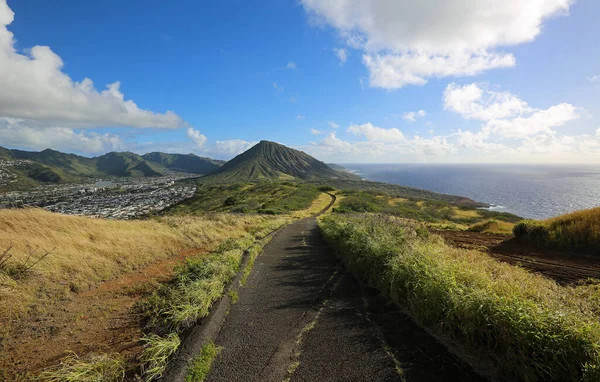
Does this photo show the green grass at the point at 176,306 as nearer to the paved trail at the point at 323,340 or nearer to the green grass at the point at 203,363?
the green grass at the point at 203,363

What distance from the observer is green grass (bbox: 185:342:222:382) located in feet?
14.4

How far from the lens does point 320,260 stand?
11.8 m

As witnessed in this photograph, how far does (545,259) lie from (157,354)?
14.2 m

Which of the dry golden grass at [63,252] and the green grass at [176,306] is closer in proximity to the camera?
the green grass at [176,306]

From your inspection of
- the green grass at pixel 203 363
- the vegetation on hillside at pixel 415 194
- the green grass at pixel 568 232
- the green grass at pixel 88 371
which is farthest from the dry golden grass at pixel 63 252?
the vegetation on hillside at pixel 415 194

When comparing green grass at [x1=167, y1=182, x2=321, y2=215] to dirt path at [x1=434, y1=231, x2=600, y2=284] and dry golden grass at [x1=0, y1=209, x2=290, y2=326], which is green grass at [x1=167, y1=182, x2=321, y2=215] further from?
dirt path at [x1=434, y1=231, x2=600, y2=284]

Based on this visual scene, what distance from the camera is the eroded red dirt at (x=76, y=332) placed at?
4.58 meters

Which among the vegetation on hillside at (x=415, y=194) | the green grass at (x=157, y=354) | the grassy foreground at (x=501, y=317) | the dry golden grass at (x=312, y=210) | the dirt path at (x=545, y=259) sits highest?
Result: the grassy foreground at (x=501, y=317)

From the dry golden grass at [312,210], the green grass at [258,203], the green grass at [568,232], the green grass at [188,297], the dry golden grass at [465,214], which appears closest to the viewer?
the green grass at [188,297]

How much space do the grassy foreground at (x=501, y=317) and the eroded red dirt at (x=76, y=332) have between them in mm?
5952

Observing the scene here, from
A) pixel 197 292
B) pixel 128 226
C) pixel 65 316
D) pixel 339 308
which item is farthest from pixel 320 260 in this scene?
pixel 128 226

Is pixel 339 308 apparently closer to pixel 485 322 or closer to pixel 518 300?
pixel 485 322

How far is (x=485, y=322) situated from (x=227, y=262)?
8047 millimetres

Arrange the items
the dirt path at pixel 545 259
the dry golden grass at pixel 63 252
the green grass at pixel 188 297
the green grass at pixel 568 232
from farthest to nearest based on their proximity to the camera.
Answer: the green grass at pixel 568 232, the dirt path at pixel 545 259, the dry golden grass at pixel 63 252, the green grass at pixel 188 297
